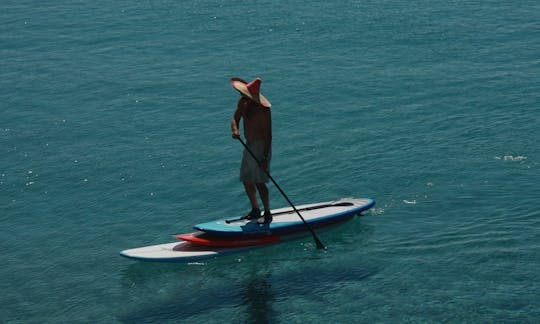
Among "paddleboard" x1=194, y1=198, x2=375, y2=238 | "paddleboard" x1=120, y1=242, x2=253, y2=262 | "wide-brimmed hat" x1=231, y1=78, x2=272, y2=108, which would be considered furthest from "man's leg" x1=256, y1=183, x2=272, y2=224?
"wide-brimmed hat" x1=231, y1=78, x2=272, y2=108

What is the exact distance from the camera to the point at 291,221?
17141 mm

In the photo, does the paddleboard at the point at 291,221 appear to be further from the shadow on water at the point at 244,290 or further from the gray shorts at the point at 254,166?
the gray shorts at the point at 254,166

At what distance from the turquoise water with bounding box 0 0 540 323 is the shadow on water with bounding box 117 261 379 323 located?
0.04 m

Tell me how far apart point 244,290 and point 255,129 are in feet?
9.65

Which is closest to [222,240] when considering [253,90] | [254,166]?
[254,166]

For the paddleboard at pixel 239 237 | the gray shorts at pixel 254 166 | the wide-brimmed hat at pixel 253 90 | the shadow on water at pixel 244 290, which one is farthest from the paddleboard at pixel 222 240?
the wide-brimmed hat at pixel 253 90

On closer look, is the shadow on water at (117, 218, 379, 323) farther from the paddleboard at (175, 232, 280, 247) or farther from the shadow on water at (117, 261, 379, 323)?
the paddleboard at (175, 232, 280, 247)

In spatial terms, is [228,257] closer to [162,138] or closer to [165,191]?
[165,191]

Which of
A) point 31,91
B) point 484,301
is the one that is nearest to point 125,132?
point 31,91

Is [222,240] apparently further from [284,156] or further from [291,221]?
[284,156]

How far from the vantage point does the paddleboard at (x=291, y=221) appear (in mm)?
16750

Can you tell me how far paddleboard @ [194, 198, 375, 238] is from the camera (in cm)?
1675

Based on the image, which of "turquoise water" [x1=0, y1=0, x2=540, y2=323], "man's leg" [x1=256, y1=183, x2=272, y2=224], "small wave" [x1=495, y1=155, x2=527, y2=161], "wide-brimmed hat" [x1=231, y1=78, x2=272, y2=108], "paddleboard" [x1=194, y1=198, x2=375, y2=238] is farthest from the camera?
"small wave" [x1=495, y1=155, x2=527, y2=161]

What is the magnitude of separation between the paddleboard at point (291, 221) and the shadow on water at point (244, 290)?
68 centimetres
